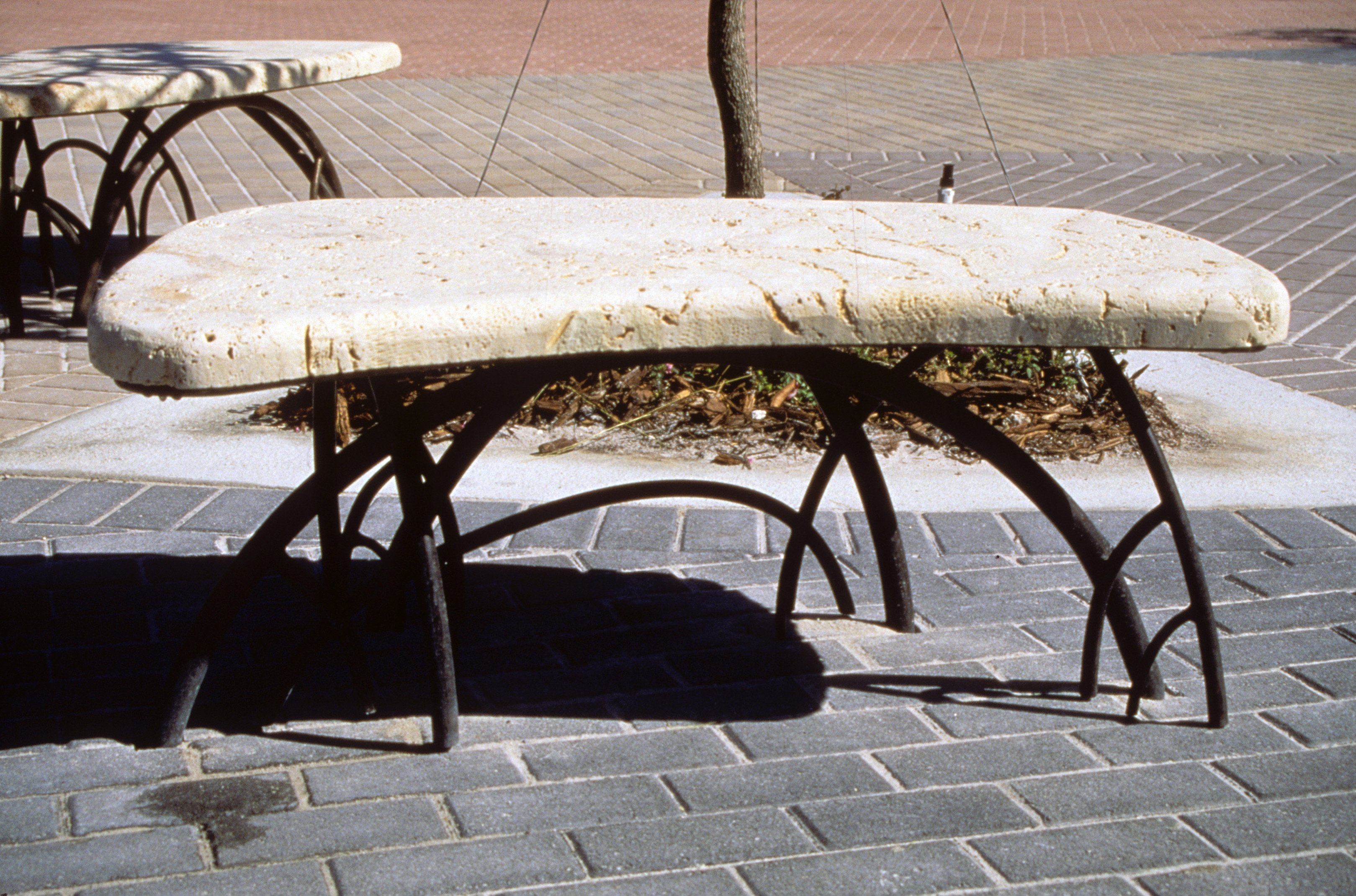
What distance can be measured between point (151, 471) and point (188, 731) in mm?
1411

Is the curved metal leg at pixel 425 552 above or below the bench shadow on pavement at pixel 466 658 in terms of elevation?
above

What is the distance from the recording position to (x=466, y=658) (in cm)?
260

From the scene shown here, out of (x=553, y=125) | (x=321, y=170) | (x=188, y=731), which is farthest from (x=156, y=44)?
(x=188, y=731)

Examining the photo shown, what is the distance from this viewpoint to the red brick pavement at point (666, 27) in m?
11.6

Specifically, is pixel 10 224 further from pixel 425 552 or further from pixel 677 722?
pixel 677 722

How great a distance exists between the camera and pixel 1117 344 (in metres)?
1.88

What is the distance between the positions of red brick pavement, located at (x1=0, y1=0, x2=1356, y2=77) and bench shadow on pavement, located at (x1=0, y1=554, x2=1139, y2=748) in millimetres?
8507

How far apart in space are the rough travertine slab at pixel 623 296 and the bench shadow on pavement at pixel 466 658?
0.83 meters

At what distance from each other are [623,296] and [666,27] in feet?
41.0

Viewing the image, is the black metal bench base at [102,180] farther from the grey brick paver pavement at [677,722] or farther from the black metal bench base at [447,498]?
the black metal bench base at [447,498]

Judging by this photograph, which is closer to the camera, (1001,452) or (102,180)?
(1001,452)

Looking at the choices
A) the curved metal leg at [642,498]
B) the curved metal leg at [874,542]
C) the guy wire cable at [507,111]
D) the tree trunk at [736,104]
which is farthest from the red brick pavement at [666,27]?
the curved metal leg at [874,542]

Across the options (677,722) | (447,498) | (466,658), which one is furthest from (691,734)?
(447,498)

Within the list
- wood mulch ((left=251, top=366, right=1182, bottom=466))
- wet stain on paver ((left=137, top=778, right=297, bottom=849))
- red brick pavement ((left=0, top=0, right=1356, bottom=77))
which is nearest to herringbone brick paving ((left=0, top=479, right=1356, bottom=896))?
wet stain on paver ((left=137, top=778, right=297, bottom=849))
